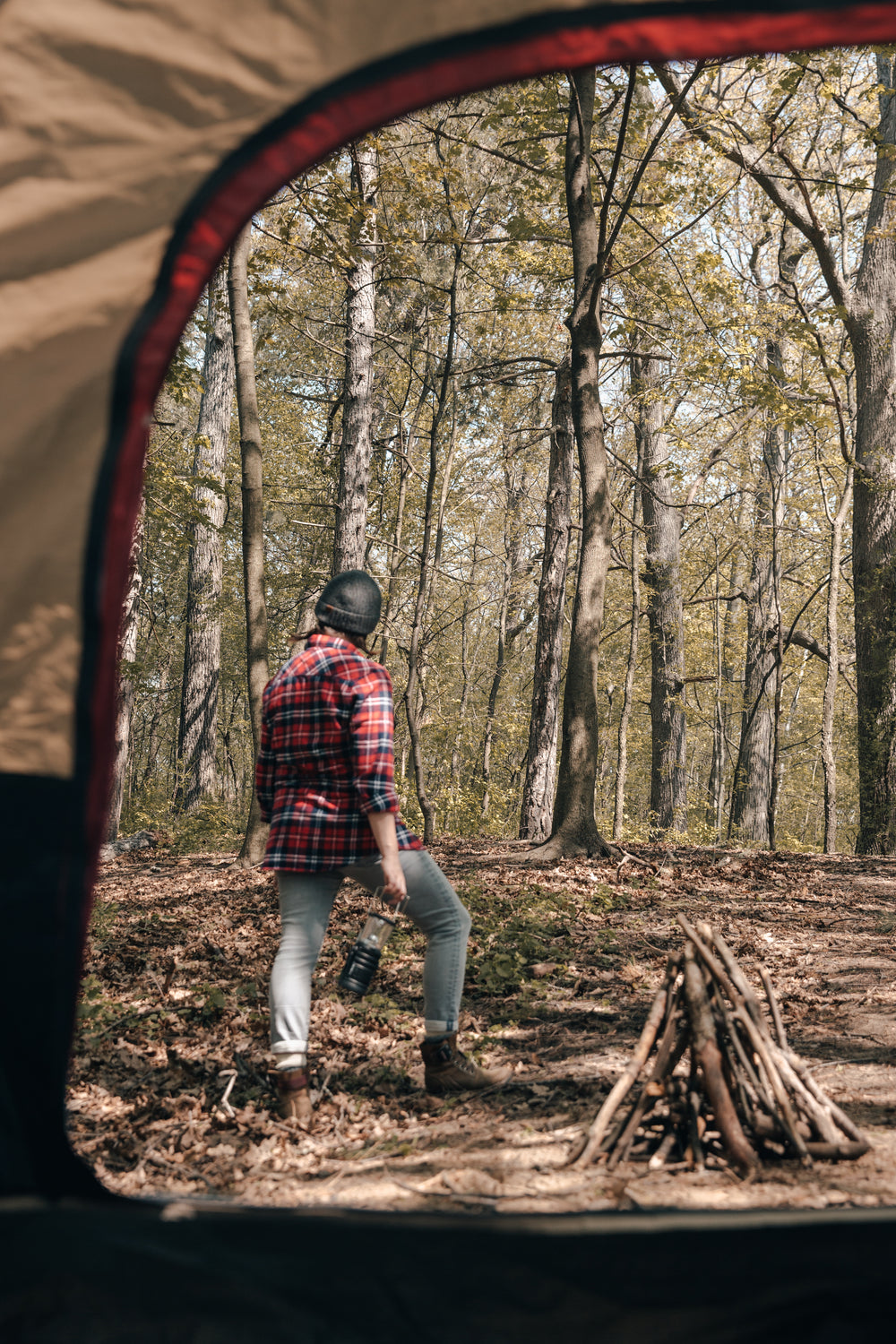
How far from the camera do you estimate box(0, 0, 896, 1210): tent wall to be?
2062 mm

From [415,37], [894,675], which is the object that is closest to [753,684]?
[894,675]

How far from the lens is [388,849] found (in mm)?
3375

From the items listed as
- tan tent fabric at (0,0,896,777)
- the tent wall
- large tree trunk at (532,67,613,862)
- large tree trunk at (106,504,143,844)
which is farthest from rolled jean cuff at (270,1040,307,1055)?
large tree trunk at (106,504,143,844)

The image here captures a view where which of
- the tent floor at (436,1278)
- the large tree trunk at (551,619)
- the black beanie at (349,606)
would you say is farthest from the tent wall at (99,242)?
the large tree trunk at (551,619)

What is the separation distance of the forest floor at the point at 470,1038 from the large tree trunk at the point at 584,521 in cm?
64

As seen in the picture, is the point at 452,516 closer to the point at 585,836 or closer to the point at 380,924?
the point at 585,836

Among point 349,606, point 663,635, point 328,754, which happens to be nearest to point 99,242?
point 349,606

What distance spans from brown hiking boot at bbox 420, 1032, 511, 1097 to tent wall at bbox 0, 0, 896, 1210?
1886mm

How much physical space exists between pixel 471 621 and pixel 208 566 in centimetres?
1297

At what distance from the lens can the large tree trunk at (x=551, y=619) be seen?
12469mm

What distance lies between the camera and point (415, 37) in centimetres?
204

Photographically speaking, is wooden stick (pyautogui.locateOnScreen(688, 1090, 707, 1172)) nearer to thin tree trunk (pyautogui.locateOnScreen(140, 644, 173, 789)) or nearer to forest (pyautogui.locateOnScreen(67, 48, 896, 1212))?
forest (pyautogui.locateOnScreen(67, 48, 896, 1212))

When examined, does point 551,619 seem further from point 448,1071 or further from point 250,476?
point 448,1071

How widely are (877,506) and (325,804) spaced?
33.5 feet
